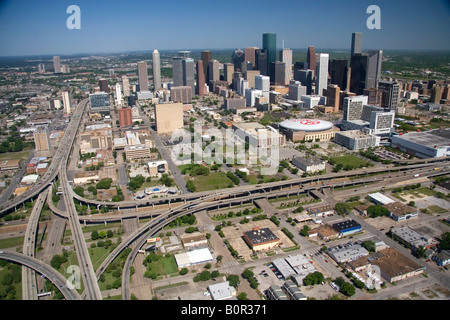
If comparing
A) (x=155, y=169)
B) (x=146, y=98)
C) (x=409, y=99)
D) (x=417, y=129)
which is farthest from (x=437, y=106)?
(x=146, y=98)

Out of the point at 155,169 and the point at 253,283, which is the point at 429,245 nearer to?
the point at 253,283

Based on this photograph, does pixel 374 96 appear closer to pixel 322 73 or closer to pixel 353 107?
pixel 353 107

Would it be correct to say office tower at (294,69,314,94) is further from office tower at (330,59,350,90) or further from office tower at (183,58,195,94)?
office tower at (183,58,195,94)

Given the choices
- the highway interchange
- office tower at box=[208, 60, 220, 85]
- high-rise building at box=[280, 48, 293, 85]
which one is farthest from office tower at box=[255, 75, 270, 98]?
the highway interchange

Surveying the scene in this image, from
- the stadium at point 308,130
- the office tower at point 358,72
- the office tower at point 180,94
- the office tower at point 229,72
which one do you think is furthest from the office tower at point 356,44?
the office tower at point 229,72

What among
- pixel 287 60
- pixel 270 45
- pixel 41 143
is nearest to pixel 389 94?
pixel 287 60

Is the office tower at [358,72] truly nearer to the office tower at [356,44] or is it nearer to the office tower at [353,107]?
the office tower at [356,44]
